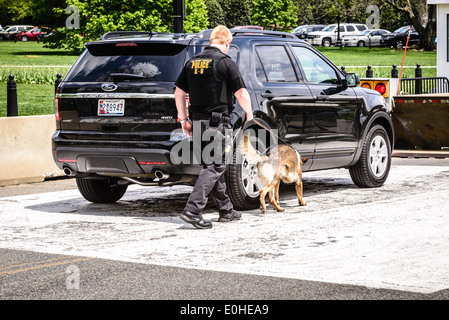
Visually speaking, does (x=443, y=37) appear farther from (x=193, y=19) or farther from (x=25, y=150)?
(x=193, y=19)

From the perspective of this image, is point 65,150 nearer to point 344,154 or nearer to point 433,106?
point 344,154

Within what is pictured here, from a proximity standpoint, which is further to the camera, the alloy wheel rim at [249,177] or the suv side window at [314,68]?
the suv side window at [314,68]

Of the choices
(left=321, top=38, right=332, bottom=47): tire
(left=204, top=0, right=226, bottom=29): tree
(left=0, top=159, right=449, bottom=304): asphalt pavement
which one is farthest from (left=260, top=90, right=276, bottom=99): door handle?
(left=204, top=0, right=226, bottom=29): tree

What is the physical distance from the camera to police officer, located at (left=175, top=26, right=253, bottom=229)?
8.58 m

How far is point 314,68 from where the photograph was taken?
10883 millimetres

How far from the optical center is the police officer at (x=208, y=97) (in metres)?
8.58

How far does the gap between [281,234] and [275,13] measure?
224 feet

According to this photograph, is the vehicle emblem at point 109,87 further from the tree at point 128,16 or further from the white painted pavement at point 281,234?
the tree at point 128,16

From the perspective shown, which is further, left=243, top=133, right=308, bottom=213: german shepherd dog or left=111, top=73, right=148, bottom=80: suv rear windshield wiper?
left=243, top=133, right=308, bottom=213: german shepherd dog

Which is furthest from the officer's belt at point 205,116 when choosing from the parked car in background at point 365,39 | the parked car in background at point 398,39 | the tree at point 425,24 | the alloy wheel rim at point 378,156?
the parked car in background at point 365,39

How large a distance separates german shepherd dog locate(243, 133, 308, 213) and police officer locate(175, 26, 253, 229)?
2.37 feet

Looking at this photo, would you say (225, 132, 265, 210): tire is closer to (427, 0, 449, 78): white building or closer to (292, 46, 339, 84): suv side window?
(292, 46, 339, 84): suv side window

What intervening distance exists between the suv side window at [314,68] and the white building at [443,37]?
15.2 metres
